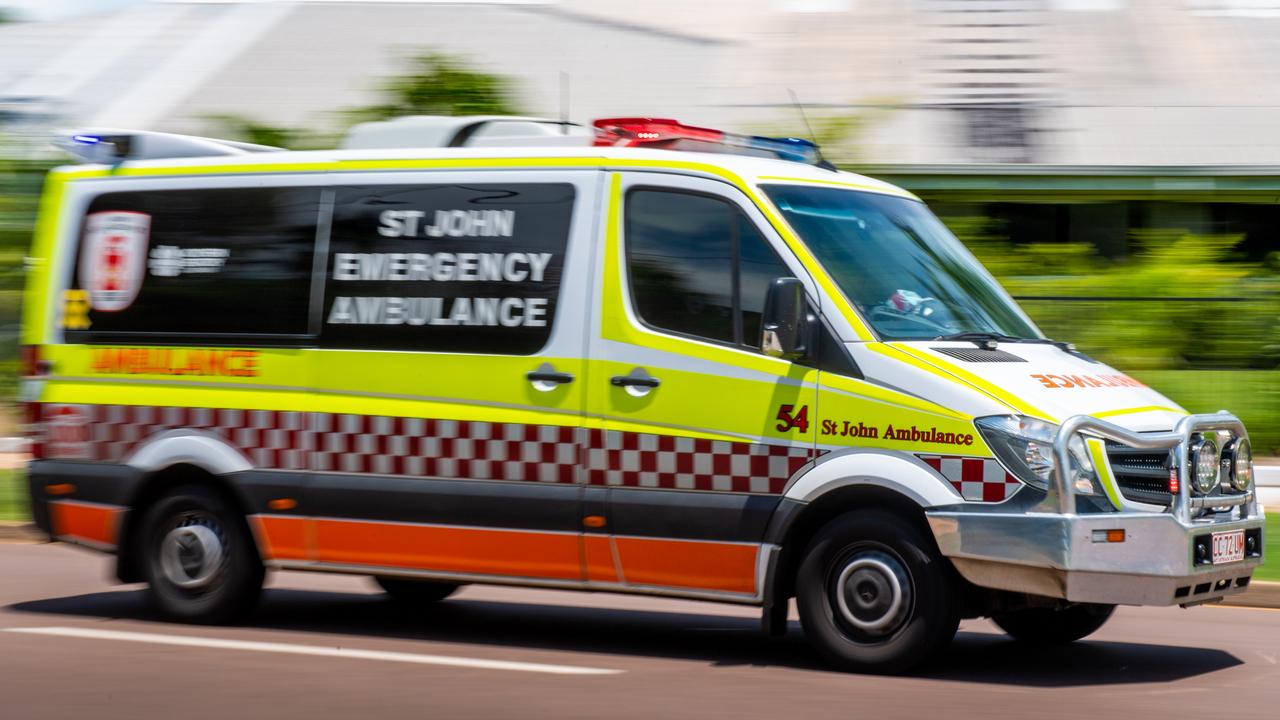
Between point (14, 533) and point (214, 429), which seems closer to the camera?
point (214, 429)

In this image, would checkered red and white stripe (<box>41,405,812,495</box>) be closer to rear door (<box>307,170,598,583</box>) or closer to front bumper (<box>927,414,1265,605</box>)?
rear door (<box>307,170,598,583</box>)

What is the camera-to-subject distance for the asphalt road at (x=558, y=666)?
21.8 ft

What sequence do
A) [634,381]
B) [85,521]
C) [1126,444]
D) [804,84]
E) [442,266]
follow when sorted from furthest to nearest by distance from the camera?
[804,84] < [85,521] < [442,266] < [634,381] < [1126,444]

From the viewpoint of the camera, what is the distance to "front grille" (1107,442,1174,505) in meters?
6.90

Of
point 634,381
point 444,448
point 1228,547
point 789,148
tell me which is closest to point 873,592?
point 634,381

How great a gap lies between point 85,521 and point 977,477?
4.47 metres

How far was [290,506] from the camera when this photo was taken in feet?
27.3

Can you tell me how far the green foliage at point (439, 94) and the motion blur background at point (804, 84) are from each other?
3 cm

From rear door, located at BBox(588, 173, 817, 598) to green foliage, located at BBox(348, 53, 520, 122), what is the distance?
1150cm

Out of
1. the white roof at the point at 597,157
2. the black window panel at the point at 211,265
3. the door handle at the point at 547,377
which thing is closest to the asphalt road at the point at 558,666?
the door handle at the point at 547,377

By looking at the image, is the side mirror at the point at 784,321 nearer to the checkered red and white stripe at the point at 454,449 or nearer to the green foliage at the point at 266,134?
the checkered red and white stripe at the point at 454,449

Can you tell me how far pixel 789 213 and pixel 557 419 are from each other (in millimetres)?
1322

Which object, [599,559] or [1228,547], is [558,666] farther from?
[1228,547]

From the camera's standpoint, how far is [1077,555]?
22.3 feet
